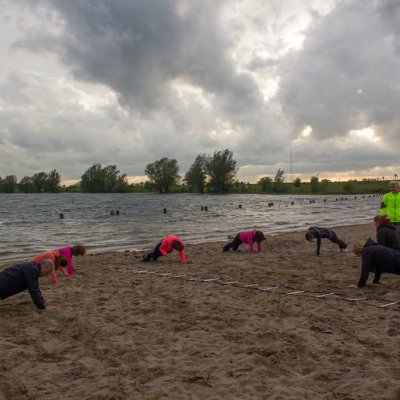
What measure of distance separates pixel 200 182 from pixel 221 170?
11.5m

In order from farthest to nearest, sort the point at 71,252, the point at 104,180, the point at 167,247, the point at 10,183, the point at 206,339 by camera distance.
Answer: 1. the point at 10,183
2. the point at 104,180
3. the point at 167,247
4. the point at 71,252
5. the point at 206,339

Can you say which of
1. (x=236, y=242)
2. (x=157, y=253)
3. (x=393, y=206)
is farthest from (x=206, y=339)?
(x=236, y=242)

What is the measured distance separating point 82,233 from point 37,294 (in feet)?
60.9

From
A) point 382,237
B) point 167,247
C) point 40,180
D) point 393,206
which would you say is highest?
point 40,180

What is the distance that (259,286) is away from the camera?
28.0 feet

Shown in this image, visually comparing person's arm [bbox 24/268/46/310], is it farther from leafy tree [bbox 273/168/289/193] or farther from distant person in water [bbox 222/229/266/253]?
leafy tree [bbox 273/168/289/193]

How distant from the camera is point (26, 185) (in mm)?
185750

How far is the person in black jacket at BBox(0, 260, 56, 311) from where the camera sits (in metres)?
6.68

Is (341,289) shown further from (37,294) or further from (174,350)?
(37,294)

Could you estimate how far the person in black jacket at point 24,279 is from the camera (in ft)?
21.9

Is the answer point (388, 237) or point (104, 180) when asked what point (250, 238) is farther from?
point (104, 180)

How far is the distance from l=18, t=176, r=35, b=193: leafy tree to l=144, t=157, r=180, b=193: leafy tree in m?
72.1

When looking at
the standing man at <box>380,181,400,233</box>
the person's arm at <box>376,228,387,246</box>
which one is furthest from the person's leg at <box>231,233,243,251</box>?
the person's arm at <box>376,228,387,246</box>

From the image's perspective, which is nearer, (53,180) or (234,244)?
(234,244)
